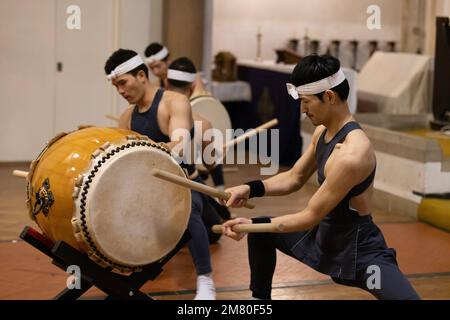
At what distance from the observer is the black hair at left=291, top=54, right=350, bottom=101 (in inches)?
116

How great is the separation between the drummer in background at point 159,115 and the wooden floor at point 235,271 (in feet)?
0.75

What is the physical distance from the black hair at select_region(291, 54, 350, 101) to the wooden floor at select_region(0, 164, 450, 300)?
4.46 feet

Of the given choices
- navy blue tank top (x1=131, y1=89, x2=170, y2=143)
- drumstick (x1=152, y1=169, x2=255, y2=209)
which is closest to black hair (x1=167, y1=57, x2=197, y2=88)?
navy blue tank top (x1=131, y1=89, x2=170, y2=143)

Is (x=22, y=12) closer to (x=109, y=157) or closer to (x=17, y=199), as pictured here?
(x=17, y=199)

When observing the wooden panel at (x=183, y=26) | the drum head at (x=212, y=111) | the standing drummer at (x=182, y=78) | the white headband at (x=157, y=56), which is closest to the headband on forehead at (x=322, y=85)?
the standing drummer at (x=182, y=78)

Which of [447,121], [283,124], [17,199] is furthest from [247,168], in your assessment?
[17,199]

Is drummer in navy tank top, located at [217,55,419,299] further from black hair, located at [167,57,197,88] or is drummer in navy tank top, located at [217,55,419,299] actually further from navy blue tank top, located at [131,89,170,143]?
black hair, located at [167,57,197,88]

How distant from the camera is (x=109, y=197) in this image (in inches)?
122

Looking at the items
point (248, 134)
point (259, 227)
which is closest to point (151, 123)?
point (248, 134)

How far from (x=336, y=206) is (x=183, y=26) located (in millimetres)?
4944

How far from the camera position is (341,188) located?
2.85 meters
